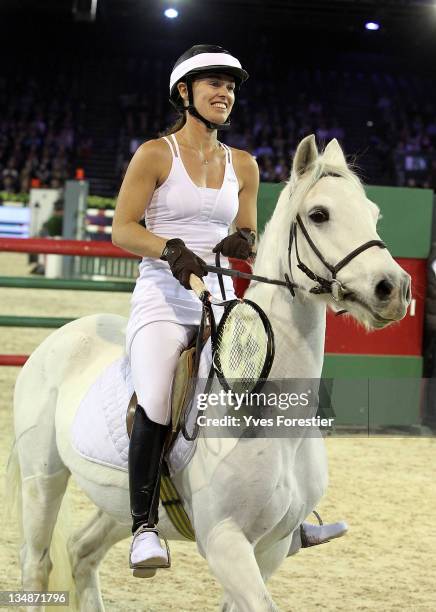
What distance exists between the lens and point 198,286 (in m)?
2.83

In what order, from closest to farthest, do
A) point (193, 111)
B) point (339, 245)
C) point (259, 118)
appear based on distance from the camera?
point (339, 245), point (193, 111), point (259, 118)

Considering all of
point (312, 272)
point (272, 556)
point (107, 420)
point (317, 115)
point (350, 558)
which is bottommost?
point (350, 558)

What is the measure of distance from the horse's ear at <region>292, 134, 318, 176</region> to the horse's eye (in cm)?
17

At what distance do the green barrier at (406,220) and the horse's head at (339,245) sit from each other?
4642mm

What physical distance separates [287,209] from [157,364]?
2.08 feet

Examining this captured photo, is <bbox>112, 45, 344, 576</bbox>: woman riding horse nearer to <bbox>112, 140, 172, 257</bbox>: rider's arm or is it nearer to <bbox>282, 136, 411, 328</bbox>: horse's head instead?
<bbox>112, 140, 172, 257</bbox>: rider's arm

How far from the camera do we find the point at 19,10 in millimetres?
30531

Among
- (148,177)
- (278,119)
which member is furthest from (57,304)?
(278,119)

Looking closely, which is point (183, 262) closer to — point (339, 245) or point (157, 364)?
point (157, 364)

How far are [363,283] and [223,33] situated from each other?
3096 cm

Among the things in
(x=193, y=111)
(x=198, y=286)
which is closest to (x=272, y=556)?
(x=198, y=286)

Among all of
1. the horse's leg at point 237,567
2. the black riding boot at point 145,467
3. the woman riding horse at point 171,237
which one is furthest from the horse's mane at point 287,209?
the horse's leg at point 237,567

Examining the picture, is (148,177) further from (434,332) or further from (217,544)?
(434,332)

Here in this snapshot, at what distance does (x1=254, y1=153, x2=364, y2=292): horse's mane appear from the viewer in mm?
2775
